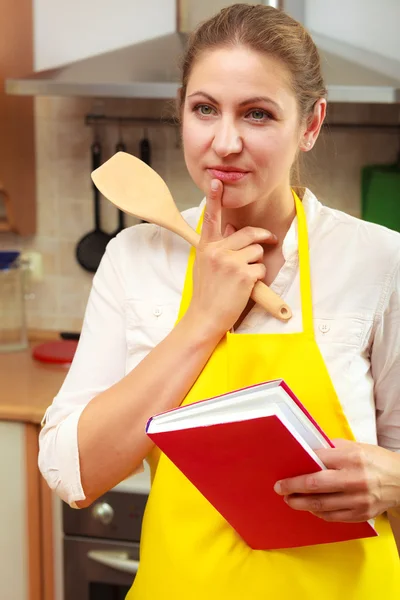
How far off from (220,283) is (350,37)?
1.49 m

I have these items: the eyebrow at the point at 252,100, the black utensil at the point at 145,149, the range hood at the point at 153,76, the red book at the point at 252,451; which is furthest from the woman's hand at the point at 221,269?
the black utensil at the point at 145,149

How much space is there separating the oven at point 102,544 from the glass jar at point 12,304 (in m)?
0.69

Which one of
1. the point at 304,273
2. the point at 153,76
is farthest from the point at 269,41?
the point at 153,76

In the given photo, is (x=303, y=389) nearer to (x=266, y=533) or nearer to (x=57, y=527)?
(x=266, y=533)

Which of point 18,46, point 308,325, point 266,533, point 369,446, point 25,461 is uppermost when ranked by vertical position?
point 18,46

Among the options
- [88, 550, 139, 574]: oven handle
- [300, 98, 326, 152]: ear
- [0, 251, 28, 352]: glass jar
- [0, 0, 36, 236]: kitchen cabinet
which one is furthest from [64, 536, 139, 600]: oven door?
[300, 98, 326, 152]: ear

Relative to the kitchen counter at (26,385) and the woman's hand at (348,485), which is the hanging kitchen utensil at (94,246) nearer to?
the kitchen counter at (26,385)

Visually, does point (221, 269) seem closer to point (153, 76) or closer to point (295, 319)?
point (295, 319)

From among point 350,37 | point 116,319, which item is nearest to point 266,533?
point 116,319

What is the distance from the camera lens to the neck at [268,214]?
1275 millimetres

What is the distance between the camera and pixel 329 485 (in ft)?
3.31

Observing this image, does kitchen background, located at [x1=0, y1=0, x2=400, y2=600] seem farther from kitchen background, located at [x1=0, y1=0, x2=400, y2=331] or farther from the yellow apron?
the yellow apron

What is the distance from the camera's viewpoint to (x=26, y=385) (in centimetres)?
227

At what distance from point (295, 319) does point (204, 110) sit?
31 cm
